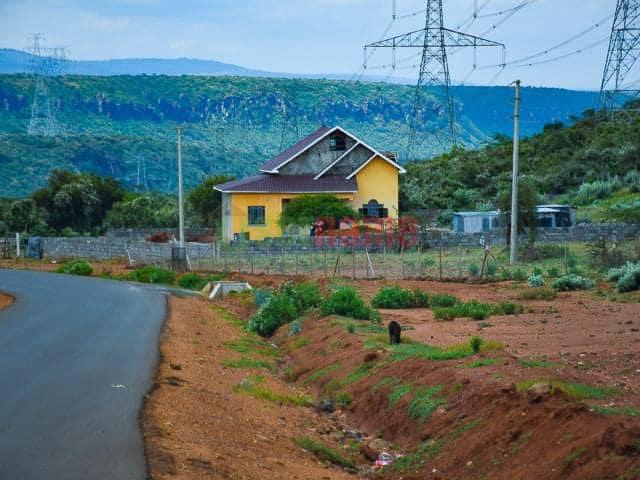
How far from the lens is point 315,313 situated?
28.1 metres

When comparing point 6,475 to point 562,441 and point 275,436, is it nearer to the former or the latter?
point 275,436

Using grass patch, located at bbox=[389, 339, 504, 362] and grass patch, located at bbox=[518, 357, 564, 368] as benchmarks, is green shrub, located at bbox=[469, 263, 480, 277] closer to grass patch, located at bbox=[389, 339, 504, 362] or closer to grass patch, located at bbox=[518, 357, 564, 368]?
grass patch, located at bbox=[389, 339, 504, 362]

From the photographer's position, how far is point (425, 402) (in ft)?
52.4

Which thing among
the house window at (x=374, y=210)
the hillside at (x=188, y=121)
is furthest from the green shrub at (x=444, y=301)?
the hillside at (x=188, y=121)

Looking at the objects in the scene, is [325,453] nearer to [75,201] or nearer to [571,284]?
[571,284]

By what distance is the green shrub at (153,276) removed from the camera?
44000mm

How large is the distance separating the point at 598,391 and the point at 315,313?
14313 millimetres

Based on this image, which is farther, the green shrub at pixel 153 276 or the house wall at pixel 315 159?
the house wall at pixel 315 159

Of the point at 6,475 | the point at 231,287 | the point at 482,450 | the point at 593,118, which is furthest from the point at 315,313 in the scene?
the point at 593,118

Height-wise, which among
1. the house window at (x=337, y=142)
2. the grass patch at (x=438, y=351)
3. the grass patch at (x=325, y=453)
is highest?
the house window at (x=337, y=142)

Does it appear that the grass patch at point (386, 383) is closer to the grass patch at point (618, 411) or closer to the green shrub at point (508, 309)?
the grass patch at point (618, 411)

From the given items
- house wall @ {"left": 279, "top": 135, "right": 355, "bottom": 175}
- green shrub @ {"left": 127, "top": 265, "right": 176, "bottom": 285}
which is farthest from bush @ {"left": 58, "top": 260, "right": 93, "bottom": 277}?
house wall @ {"left": 279, "top": 135, "right": 355, "bottom": 175}

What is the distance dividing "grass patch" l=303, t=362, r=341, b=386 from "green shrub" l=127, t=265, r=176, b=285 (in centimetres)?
2331

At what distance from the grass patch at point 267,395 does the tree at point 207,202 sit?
169ft
